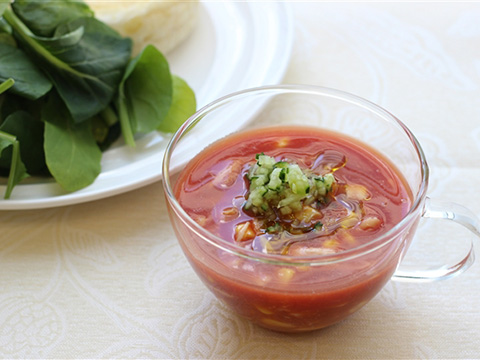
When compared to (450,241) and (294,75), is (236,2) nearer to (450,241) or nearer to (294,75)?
(294,75)

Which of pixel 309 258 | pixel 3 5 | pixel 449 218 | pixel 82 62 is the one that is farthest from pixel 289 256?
pixel 3 5

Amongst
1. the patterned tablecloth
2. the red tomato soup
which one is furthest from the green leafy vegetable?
the red tomato soup

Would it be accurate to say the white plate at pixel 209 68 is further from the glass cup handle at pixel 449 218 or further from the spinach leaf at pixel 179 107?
the glass cup handle at pixel 449 218

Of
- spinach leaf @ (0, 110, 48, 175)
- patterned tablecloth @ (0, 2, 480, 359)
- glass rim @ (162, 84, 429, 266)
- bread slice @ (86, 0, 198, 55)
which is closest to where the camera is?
glass rim @ (162, 84, 429, 266)

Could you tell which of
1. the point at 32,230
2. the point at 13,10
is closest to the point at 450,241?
the point at 32,230

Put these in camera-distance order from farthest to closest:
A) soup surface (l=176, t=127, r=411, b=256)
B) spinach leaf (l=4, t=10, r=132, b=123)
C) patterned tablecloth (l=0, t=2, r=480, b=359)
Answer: spinach leaf (l=4, t=10, r=132, b=123) < patterned tablecloth (l=0, t=2, r=480, b=359) < soup surface (l=176, t=127, r=411, b=256)

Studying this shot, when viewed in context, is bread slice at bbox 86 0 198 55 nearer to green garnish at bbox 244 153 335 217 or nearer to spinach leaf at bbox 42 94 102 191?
spinach leaf at bbox 42 94 102 191

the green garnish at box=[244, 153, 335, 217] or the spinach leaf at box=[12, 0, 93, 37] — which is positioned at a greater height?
the green garnish at box=[244, 153, 335, 217]

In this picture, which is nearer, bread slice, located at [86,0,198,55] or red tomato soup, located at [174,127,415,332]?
red tomato soup, located at [174,127,415,332]
